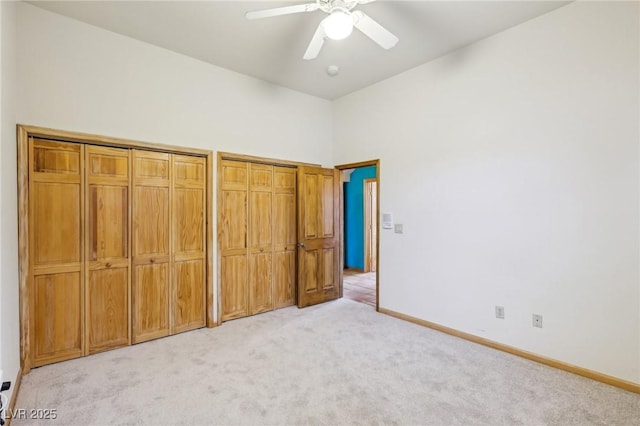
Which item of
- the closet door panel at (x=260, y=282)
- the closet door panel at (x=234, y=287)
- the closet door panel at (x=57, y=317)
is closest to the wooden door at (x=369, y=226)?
the closet door panel at (x=260, y=282)

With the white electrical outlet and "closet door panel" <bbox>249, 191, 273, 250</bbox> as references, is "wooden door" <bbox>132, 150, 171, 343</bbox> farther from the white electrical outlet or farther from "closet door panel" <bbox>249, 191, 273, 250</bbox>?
the white electrical outlet

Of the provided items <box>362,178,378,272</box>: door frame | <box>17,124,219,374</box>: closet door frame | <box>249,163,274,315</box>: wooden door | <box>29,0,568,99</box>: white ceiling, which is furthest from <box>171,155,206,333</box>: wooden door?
<box>362,178,378,272</box>: door frame

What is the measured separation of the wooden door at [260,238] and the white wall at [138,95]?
321 millimetres

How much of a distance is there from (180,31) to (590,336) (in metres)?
4.50

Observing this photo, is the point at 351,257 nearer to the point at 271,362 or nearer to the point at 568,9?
the point at 271,362

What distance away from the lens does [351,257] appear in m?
7.32

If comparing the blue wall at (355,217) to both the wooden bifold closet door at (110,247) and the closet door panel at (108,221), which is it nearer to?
the wooden bifold closet door at (110,247)

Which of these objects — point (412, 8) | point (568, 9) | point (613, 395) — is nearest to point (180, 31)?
point (412, 8)

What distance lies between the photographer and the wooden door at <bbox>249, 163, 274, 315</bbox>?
3920mm

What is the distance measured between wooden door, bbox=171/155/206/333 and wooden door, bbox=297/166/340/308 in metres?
1.30

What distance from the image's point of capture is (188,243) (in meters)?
3.41

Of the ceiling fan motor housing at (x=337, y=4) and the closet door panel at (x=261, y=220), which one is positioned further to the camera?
the closet door panel at (x=261, y=220)

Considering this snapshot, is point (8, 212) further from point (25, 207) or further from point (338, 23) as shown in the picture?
point (338, 23)

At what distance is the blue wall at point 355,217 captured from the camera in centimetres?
700
